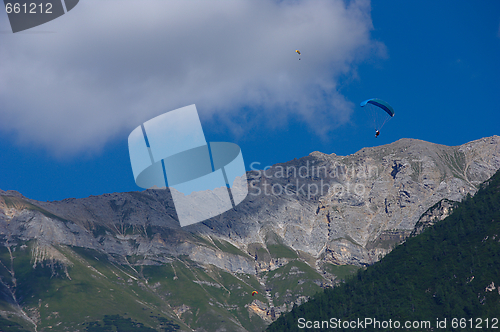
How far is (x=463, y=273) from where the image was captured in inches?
6762

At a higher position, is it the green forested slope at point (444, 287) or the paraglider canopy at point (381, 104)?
the paraglider canopy at point (381, 104)

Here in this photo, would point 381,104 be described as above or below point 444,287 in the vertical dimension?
above

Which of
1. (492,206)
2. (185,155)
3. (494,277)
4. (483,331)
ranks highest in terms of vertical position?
(185,155)

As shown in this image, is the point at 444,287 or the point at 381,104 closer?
the point at 381,104

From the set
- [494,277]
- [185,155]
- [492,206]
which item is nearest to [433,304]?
[494,277]

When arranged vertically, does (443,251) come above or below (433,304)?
above

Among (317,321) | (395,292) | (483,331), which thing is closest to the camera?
(483,331)

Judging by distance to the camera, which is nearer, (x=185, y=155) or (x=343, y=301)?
(x=185, y=155)

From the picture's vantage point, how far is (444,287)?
556ft

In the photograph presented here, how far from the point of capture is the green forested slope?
158125 mm

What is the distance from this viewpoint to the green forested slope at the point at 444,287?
15812 centimetres

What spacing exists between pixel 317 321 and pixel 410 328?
154 feet

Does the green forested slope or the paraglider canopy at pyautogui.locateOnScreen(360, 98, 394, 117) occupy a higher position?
the paraglider canopy at pyautogui.locateOnScreen(360, 98, 394, 117)

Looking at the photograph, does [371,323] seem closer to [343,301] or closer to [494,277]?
[343,301]
